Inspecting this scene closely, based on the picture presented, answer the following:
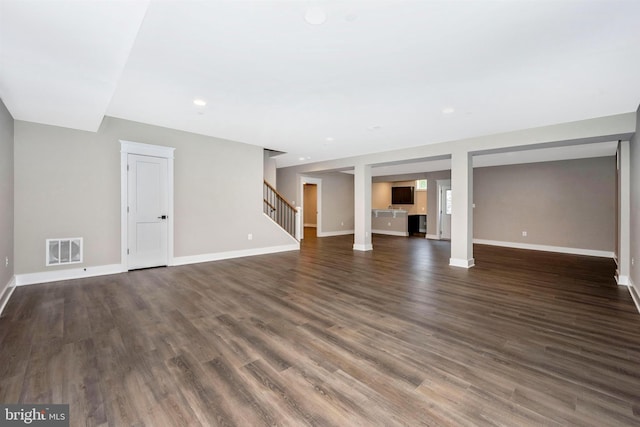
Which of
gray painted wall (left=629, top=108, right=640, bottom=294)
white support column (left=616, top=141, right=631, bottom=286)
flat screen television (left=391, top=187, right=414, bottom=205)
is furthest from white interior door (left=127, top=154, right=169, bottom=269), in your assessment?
flat screen television (left=391, top=187, right=414, bottom=205)

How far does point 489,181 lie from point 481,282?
5.42m

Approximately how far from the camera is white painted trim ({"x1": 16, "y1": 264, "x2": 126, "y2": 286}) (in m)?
3.92

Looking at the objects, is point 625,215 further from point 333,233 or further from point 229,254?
point 333,233

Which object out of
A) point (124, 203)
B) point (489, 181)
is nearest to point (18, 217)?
point (124, 203)

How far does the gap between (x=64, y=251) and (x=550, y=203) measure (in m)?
10.5

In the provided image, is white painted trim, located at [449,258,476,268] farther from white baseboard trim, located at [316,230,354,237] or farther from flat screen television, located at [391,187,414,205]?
flat screen television, located at [391,187,414,205]

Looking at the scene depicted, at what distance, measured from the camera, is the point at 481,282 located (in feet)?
14.0

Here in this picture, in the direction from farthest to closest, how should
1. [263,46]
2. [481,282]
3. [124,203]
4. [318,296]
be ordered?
1. [124,203]
2. [481,282]
3. [318,296]
4. [263,46]

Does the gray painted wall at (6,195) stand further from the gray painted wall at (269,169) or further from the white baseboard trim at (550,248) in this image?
the white baseboard trim at (550,248)

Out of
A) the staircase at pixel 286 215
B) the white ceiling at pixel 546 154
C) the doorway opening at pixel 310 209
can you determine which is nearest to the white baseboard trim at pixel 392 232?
the doorway opening at pixel 310 209

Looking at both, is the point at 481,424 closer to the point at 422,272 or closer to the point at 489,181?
the point at 422,272

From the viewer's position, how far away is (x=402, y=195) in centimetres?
1198

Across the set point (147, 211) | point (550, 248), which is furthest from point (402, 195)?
point (147, 211)

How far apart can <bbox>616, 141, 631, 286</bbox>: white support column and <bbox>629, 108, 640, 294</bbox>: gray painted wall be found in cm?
28
